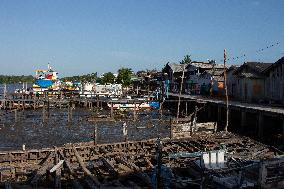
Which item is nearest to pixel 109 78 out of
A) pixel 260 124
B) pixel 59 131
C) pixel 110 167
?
pixel 59 131

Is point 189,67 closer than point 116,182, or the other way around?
point 116,182

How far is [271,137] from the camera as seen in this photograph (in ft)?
96.3

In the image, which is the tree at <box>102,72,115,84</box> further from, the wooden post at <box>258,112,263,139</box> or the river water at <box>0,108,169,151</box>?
the wooden post at <box>258,112,263,139</box>

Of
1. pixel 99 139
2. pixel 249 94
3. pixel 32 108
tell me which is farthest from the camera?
pixel 32 108

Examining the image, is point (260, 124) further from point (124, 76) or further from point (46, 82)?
point (124, 76)

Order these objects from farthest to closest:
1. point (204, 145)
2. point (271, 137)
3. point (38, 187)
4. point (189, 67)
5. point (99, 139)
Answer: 1. point (189, 67)
2. point (99, 139)
3. point (271, 137)
4. point (204, 145)
5. point (38, 187)

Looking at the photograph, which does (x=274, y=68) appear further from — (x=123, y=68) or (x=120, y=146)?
(x=123, y=68)

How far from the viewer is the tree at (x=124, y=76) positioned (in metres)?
84.7

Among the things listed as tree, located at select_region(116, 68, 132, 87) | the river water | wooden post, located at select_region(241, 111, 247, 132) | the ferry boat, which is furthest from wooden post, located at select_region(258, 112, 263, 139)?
tree, located at select_region(116, 68, 132, 87)

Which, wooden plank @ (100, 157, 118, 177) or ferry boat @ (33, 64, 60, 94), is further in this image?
ferry boat @ (33, 64, 60, 94)

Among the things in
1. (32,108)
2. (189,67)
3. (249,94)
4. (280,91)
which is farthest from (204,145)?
(189,67)

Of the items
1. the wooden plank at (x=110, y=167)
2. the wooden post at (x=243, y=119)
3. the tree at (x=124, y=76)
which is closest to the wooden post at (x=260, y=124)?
the wooden post at (x=243, y=119)

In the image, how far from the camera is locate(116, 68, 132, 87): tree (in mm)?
84731

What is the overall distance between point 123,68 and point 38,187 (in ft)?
232
